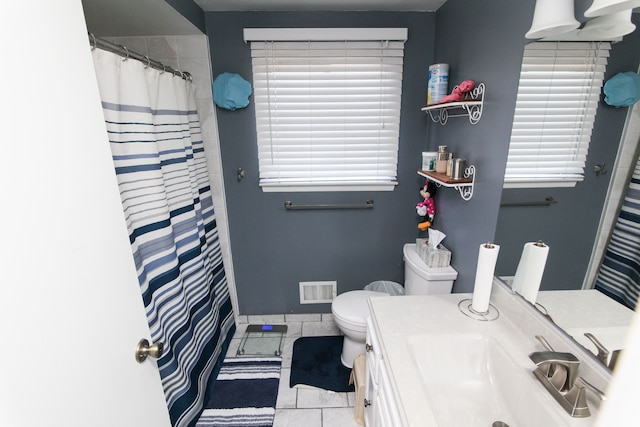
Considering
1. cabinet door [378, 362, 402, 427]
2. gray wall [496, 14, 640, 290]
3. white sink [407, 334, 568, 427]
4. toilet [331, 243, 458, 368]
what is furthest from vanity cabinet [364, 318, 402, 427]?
gray wall [496, 14, 640, 290]

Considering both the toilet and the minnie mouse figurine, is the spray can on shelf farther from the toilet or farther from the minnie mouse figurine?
the toilet

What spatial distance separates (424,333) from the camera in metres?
1.14

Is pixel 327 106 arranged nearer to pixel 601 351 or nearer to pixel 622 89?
pixel 622 89

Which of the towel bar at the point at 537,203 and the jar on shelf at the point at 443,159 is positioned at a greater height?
the jar on shelf at the point at 443,159

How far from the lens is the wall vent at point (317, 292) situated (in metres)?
2.33

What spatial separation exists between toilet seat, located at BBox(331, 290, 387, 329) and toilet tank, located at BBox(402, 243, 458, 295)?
12.3 inches

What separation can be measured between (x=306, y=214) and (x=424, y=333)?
125 centimetres

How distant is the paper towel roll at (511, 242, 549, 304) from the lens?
3.39 feet

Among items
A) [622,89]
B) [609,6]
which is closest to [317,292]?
[622,89]

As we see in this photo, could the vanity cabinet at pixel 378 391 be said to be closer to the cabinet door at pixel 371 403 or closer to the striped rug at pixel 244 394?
the cabinet door at pixel 371 403

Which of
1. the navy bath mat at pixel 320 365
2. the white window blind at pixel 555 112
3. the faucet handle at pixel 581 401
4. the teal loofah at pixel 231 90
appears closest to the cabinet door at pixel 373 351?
the faucet handle at pixel 581 401

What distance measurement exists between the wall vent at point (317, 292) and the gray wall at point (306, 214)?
5cm

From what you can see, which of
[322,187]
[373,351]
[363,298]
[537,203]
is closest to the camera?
[537,203]

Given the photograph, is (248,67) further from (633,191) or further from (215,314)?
Result: (633,191)
